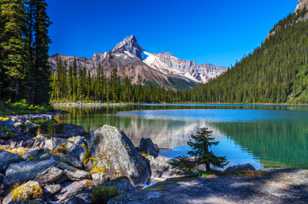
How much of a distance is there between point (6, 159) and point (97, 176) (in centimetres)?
491

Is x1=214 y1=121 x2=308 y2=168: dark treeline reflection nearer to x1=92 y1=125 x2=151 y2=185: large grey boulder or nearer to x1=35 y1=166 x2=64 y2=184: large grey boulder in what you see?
x1=92 y1=125 x2=151 y2=185: large grey boulder

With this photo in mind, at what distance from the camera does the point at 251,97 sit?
196250 millimetres

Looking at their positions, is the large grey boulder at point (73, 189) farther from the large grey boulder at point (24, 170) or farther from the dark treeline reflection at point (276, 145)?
the dark treeline reflection at point (276, 145)

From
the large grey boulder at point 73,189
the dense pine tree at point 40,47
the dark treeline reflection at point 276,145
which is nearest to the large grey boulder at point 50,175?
the large grey boulder at point 73,189

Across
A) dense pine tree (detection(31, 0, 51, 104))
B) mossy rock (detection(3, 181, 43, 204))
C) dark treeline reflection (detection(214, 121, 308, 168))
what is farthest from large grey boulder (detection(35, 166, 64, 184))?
dense pine tree (detection(31, 0, 51, 104))

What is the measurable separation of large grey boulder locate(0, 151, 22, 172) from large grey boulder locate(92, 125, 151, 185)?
414cm

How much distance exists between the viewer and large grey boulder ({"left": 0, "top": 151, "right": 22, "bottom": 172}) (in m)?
12.1

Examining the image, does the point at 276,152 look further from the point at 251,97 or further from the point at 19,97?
the point at 251,97

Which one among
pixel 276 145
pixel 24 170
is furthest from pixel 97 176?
pixel 276 145

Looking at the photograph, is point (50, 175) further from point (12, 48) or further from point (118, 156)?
point (12, 48)

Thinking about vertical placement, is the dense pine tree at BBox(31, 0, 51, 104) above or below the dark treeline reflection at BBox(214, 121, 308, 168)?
above

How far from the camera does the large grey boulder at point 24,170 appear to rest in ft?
35.7

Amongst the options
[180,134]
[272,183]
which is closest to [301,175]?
[272,183]

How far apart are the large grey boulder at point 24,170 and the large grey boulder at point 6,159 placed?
656mm
